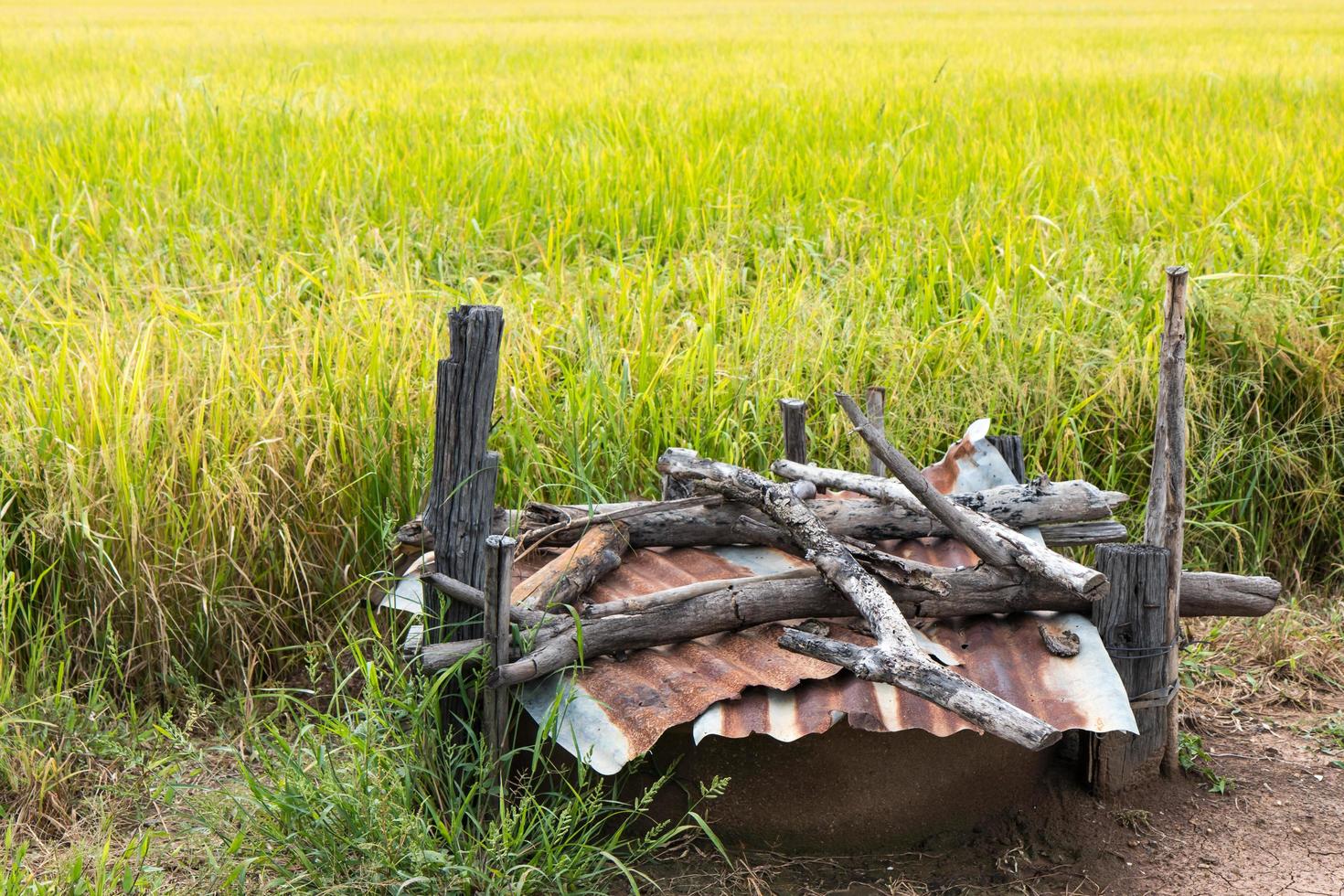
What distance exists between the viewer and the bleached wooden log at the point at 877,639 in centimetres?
192

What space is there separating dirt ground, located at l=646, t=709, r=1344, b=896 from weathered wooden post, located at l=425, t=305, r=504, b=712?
669 mm

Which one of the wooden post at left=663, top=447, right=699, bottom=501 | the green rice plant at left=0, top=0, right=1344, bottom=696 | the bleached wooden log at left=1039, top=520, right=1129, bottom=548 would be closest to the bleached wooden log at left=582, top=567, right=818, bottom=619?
the wooden post at left=663, top=447, right=699, bottom=501

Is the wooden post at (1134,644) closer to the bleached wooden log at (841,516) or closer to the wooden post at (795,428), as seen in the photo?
the bleached wooden log at (841,516)

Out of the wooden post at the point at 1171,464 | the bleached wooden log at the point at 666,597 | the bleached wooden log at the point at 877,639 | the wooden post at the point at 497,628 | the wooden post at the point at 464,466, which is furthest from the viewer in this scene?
the wooden post at the point at 1171,464

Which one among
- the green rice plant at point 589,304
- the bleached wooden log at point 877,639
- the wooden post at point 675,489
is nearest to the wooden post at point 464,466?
the bleached wooden log at point 877,639

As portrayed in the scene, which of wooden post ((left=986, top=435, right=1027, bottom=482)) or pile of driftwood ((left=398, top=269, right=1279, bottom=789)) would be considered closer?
pile of driftwood ((left=398, top=269, right=1279, bottom=789))

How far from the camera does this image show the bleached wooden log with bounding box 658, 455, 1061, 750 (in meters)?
1.92

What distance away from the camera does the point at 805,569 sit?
2.49m

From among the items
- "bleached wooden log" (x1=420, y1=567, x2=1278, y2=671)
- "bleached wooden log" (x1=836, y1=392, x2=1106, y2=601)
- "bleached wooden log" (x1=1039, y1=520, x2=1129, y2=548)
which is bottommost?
"bleached wooden log" (x1=420, y1=567, x2=1278, y2=671)

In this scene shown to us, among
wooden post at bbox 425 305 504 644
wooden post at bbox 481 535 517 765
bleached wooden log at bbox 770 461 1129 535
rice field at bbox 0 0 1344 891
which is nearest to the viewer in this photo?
wooden post at bbox 481 535 517 765

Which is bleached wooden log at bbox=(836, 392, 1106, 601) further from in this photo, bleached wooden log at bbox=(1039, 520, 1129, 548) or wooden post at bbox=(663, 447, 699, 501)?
wooden post at bbox=(663, 447, 699, 501)

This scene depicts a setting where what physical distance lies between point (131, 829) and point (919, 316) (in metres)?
2.79

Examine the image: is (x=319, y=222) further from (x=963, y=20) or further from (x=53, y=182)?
(x=963, y=20)

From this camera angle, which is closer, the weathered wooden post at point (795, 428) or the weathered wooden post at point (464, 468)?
the weathered wooden post at point (464, 468)
